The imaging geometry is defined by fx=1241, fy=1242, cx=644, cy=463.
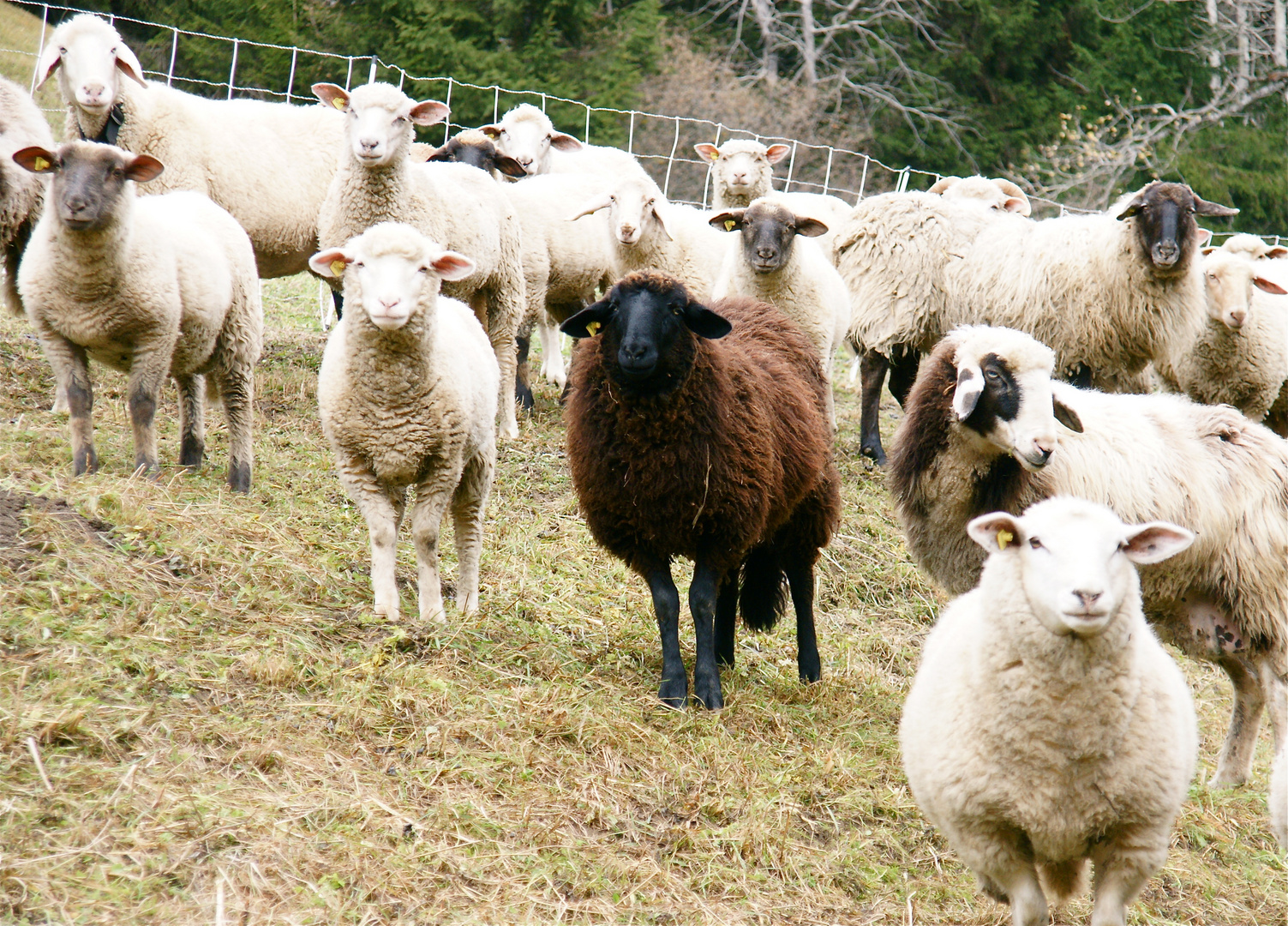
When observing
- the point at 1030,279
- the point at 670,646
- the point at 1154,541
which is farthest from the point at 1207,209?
the point at 1154,541

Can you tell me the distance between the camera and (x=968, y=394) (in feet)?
15.1

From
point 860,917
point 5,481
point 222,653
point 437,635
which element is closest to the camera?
point 860,917

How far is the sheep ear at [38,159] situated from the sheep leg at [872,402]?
520 cm

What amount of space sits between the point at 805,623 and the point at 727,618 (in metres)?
0.39

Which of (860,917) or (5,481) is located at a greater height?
(5,481)

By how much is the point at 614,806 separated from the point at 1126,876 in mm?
1522

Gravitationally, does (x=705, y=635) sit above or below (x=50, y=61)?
below

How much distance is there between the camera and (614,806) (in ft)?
12.9

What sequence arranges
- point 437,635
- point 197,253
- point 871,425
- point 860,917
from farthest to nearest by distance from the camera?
point 871,425
point 197,253
point 437,635
point 860,917

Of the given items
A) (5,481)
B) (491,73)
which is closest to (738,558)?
(5,481)

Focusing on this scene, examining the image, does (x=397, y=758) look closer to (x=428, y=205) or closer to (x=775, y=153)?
(x=428, y=205)

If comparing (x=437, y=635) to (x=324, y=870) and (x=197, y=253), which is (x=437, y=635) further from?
(x=197, y=253)

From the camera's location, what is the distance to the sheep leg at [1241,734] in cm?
504

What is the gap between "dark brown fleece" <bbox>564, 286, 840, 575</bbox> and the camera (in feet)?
15.4
